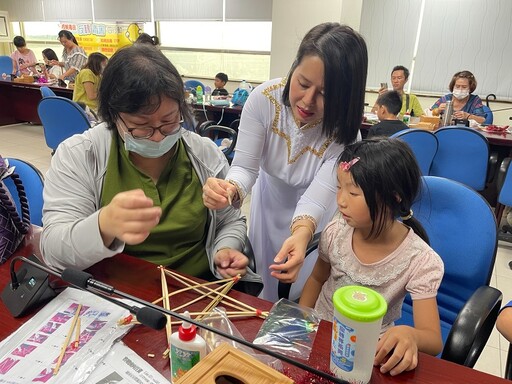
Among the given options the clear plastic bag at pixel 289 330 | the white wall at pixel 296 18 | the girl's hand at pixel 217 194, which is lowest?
the clear plastic bag at pixel 289 330

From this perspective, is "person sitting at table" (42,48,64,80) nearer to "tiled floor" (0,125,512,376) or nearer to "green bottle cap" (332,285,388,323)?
"tiled floor" (0,125,512,376)

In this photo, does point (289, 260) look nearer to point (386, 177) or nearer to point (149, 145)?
point (386, 177)

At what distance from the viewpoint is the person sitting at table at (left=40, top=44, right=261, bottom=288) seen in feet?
3.13

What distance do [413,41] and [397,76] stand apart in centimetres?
146

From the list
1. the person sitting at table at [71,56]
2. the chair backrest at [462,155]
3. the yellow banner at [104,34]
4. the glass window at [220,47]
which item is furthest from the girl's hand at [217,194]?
the yellow banner at [104,34]

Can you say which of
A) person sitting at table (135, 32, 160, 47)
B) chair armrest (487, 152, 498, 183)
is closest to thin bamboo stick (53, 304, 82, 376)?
person sitting at table (135, 32, 160, 47)

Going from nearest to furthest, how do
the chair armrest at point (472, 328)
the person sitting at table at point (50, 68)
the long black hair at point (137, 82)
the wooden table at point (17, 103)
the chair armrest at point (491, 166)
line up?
the chair armrest at point (472, 328), the long black hair at point (137, 82), the chair armrest at point (491, 166), the wooden table at point (17, 103), the person sitting at table at point (50, 68)

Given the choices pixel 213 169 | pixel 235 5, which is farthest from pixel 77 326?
pixel 235 5

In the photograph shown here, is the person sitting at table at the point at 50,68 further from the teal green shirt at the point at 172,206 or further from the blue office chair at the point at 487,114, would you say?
the blue office chair at the point at 487,114

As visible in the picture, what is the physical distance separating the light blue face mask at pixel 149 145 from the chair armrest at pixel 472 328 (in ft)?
3.01

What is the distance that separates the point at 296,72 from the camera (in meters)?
1.21

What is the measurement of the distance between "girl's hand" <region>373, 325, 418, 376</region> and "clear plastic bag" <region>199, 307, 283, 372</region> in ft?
0.65

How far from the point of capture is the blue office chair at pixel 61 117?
330 cm

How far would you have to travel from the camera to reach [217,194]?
1.08 meters
